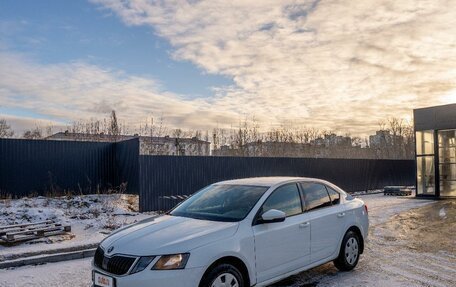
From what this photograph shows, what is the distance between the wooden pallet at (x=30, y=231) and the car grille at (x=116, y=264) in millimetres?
4762

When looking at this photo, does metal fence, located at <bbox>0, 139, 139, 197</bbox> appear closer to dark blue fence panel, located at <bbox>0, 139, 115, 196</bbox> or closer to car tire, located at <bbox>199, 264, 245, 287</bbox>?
dark blue fence panel, located at <bbox>0, 139, 115, 196</bbox>

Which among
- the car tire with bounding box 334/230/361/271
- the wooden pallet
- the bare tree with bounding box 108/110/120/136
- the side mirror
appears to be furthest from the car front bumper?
the bare tree with bounding box 108/110/120/136

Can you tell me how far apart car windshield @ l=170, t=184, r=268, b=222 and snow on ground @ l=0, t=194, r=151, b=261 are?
3545 millimetres

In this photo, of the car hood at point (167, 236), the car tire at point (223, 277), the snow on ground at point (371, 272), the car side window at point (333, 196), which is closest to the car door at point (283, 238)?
the car tire at point (223, 277)

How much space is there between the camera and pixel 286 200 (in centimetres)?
533

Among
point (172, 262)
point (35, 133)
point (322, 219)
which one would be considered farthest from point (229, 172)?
point (35, 133)

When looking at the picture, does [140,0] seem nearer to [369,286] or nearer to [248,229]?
[248,229]

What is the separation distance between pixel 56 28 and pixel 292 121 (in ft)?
105

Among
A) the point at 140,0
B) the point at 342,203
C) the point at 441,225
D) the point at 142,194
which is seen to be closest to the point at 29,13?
the point at 140,0

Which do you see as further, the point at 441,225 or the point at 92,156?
the point at 92,156

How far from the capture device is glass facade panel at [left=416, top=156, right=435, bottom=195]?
20472mm

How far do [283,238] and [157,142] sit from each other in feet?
82.0

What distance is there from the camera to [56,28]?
40.0 feet

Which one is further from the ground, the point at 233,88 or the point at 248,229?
the point at 233,88
